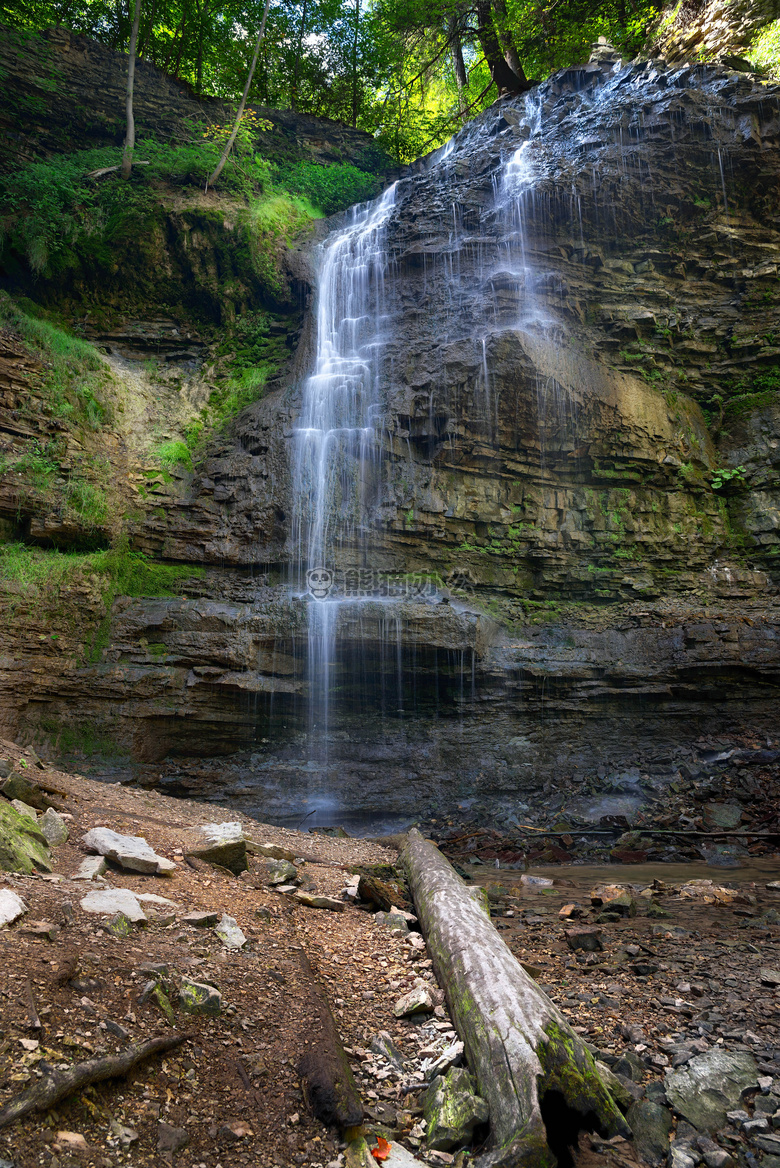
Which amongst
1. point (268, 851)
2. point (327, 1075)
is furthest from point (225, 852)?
point (327, 1075)

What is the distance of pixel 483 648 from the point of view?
1149cm

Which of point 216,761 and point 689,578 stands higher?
point 689,578

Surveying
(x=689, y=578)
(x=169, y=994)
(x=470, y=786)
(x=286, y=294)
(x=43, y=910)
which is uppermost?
(x=286, y=294)

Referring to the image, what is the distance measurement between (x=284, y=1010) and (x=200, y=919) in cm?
77

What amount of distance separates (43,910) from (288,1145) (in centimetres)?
150

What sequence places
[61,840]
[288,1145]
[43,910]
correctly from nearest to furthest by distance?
1. [288,1145]
2. [43,910]
3. [61,840]

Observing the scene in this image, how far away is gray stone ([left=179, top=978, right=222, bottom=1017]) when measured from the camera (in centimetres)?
233

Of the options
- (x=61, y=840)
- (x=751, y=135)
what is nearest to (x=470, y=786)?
(x=61, y=840)

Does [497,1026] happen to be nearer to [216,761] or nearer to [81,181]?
[216,761]

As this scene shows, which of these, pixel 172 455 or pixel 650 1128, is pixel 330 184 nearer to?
pixel 172 455

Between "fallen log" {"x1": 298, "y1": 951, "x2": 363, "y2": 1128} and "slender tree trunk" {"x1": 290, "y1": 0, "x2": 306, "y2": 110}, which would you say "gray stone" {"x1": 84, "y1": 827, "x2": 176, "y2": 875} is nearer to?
"fallen log" {"x1": 298, "y1": 951, "x2": 363, "y2": 1128}

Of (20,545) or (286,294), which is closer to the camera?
(20,545)

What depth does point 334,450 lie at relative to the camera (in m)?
12.9

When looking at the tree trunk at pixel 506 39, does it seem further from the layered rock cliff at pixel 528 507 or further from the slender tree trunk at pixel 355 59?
the slender tree trunk at pixel 355 59
